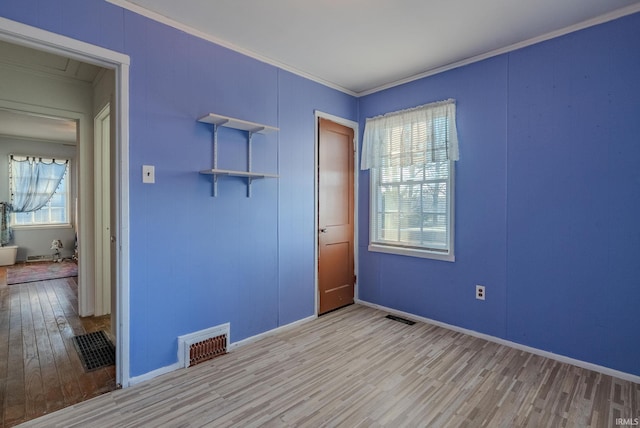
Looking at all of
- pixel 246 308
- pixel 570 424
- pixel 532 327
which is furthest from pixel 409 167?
pixel 570 424

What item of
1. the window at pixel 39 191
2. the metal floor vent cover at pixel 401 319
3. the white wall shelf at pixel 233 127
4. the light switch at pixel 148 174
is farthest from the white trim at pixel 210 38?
the window at pixel 39 191

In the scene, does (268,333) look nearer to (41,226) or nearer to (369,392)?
(369,392)

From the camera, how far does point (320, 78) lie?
140 inches

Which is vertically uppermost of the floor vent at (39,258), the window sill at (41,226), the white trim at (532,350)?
the window sill at (41,226)

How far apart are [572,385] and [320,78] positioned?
11.3ft

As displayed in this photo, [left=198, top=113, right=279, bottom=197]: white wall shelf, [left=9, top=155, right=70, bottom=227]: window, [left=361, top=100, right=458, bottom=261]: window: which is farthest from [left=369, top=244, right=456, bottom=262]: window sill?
[left=9, top=155, right=70, bottom=227]: window

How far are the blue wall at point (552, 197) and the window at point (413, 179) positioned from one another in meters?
0.13

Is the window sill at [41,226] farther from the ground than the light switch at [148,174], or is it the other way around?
the light switch at [148,174]

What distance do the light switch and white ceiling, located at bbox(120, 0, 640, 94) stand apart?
1.07 m

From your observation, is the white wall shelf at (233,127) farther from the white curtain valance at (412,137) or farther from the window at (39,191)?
the window at (39,191)

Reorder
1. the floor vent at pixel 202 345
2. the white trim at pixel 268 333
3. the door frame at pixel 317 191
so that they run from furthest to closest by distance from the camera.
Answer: the door frame at pixel 317 191, the white trim at pixel 268 333, the floor vent at pixel 202 345

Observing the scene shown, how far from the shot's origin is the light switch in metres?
2.31

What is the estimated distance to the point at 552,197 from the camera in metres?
2.62

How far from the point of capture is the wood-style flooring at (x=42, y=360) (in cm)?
202
